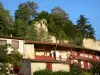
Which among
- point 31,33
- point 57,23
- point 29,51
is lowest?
point 29,51

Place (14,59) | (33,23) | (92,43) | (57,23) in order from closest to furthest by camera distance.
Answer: (14,59) < (33,23) < (92,43) < (57,23)

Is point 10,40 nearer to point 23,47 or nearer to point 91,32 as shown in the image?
point 23,47

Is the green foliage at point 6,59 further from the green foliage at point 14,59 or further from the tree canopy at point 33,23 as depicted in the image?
the tree canopy at point 33,23

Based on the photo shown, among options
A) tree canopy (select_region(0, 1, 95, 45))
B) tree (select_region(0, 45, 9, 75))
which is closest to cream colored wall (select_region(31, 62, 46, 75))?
tree (select_region(0, 45, 9, 75))

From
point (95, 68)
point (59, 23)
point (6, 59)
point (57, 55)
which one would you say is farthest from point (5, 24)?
point (6, 59)

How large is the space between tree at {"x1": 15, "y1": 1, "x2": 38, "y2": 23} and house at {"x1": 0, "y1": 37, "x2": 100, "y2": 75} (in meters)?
21.0

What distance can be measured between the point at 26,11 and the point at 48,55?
A: 24.8 meters

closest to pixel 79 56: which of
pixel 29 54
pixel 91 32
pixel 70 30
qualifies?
pixel 29 54

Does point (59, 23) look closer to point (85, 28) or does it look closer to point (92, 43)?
point (92, 43)

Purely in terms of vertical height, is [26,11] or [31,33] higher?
[26,11]

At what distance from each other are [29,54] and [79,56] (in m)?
10.7

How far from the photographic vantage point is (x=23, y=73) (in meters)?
44.7

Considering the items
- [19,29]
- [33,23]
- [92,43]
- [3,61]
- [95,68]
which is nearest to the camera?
[3,61]

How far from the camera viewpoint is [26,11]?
7512cm
